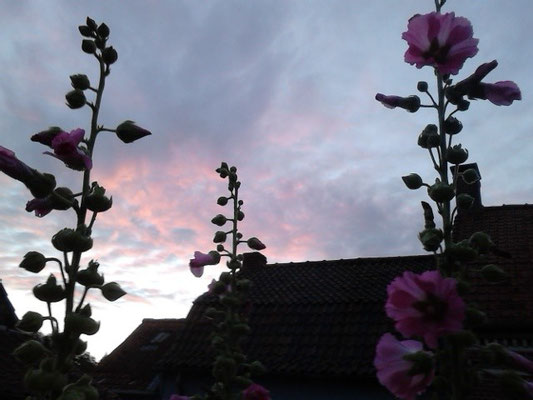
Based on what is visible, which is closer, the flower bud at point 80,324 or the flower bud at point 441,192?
the flower bud at point 80,324

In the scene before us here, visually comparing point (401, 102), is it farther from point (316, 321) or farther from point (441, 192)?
point (316, 321)

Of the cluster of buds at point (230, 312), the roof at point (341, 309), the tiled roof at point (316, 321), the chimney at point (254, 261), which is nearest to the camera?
the cluster of buds at point (230, 312)

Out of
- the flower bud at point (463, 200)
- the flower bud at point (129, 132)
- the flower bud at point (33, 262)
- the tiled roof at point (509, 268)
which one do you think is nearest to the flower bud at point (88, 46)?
the flower bud at point (129, 132)

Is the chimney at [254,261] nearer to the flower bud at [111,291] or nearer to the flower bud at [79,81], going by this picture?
the flower bud at [79,81]

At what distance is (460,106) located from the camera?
2.37 m

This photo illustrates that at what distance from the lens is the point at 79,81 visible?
7.68 feet

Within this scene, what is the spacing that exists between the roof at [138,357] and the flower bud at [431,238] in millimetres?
15894

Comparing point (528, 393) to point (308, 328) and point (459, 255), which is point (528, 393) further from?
point (308, 328)

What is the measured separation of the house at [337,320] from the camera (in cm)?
1048

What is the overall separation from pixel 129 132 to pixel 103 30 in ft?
2.00

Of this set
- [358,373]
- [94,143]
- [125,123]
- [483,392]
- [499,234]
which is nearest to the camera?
[94,143]

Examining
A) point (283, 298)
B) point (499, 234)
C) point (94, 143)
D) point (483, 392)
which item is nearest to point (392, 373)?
point (94, 143)

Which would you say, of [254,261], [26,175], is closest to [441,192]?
[26,175]

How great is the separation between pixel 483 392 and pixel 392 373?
342 inches
